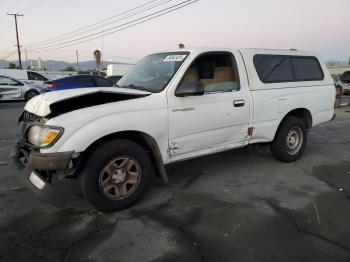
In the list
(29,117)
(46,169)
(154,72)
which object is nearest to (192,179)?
(154,72)

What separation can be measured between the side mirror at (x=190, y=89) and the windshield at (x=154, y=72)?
9.2 inches

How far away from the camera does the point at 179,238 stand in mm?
3346

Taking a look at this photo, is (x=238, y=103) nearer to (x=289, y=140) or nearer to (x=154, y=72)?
(x=154, y=72)

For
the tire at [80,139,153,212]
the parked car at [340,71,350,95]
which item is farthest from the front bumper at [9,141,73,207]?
the parked car at [340,71,350,95]

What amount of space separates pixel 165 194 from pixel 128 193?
656mm

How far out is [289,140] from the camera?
5840 mm

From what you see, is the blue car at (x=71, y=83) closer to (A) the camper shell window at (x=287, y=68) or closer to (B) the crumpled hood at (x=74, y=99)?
(A) the camper shell window at (x=287, y=68)

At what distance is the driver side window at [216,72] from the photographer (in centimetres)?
472

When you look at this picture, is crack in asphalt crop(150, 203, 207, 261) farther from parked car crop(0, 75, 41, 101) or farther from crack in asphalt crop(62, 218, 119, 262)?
parked car crop(0, 75, 41, 101)

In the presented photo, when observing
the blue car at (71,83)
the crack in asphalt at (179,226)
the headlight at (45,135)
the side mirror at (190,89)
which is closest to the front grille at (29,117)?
the headlight at (45,135)

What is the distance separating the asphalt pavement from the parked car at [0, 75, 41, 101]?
43.5 ft

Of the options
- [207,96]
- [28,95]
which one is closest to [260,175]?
[207,96]

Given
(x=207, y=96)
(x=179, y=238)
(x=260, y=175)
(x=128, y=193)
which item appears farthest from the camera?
(x=260, y=175)

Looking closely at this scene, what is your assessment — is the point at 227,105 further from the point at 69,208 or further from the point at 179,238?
the point at 69,208
